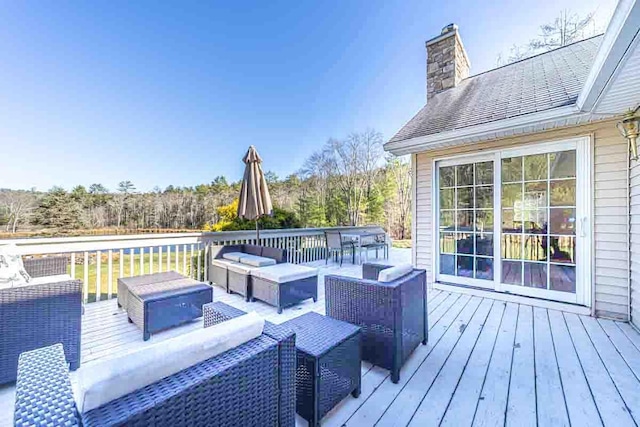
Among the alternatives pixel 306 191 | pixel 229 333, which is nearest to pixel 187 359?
pixel 229 333

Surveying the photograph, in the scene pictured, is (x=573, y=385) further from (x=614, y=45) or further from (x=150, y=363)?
(x=150, y=363)

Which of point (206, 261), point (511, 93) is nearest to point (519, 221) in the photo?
point (511, 93)

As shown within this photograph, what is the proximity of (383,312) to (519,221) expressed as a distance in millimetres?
3168

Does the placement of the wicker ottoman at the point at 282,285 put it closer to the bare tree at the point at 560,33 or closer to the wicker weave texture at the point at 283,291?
the wicker weave texture at the point at 283,291

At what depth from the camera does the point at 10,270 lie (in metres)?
2.45

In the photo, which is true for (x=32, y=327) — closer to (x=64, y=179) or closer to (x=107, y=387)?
(x=107, y=387)

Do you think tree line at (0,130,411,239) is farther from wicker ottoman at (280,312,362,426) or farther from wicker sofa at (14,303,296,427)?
wicker sofa at (14,303,296,427)

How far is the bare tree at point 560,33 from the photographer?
9281mm

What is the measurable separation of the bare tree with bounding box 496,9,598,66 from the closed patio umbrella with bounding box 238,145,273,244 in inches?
408

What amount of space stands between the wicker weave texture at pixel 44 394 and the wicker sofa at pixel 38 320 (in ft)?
4.96

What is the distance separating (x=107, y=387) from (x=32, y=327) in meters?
2.15

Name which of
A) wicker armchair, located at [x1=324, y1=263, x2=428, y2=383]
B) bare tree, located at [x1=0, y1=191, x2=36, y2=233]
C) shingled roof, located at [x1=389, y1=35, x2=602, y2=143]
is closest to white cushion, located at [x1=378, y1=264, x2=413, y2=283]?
wicker armchair, located at [x1=324, y1=263, x2=428, y2=383]

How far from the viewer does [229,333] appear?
115 cm

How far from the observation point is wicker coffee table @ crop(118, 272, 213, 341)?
2.87m
